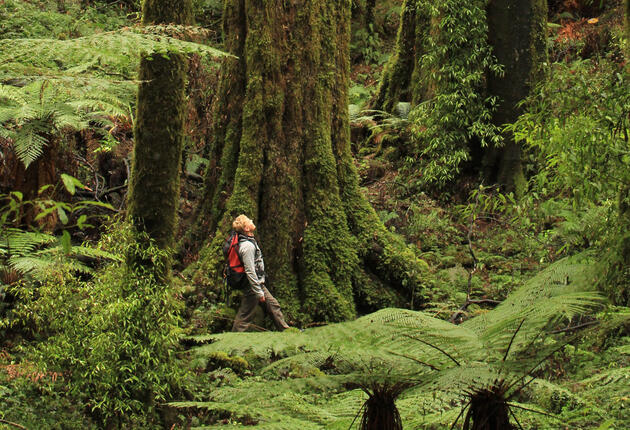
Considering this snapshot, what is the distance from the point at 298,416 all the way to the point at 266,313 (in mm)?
4691

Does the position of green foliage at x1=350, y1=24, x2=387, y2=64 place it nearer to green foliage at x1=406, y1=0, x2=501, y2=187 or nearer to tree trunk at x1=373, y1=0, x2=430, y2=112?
tree trunk at x1=373, y1=0, x2=430, y2=112

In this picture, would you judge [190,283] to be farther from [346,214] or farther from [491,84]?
[491,84]

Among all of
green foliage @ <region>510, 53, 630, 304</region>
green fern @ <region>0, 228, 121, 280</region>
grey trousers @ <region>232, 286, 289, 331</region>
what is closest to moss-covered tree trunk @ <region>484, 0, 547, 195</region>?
grey trousers @ <region>232, 286, 289, 331</region>

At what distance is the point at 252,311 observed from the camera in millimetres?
7152

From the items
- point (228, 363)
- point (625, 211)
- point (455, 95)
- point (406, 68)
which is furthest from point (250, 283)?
point (406, 68)

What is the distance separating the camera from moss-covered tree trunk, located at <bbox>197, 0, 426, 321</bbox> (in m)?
7.70

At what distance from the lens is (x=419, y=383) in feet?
7.95

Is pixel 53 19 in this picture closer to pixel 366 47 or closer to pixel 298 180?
pixel 366 47

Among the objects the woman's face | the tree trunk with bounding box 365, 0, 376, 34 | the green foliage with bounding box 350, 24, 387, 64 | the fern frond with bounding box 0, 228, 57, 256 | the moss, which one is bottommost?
the moss

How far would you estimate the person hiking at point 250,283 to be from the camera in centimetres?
703

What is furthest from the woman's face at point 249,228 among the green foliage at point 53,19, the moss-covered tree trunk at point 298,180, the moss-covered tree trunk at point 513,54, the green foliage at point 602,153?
the green foliage at point 53,19

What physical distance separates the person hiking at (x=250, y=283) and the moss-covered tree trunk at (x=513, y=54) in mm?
6530

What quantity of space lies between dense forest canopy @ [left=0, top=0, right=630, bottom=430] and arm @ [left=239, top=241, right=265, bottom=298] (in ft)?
1.70

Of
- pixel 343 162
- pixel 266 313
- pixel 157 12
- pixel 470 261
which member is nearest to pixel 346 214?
pixel 343 162
